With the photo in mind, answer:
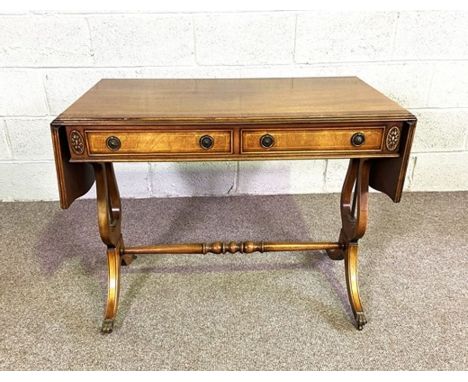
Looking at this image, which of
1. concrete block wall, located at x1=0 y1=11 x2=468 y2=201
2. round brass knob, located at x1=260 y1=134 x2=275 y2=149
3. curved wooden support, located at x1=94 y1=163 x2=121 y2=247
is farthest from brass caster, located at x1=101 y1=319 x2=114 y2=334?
concrete block wall, located at x1=0 y1=11 x2=468 y2=201

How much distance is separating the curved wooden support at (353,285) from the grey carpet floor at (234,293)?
0.15 feet

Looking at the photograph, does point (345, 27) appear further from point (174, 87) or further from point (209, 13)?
point (174, 87)

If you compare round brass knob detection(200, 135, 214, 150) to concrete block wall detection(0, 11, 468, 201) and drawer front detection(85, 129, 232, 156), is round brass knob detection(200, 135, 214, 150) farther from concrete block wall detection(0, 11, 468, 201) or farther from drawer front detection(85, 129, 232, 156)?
concrete block wall detection(0, 11, 468, 201)

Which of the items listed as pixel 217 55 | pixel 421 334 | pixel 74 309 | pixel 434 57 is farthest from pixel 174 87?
pixel 434 57

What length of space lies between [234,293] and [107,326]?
21.1 inches

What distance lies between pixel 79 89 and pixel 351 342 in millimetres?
1879

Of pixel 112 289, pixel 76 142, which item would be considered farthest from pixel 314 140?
pixel 112 289

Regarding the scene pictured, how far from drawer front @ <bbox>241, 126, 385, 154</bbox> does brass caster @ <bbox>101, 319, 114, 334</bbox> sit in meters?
0.84

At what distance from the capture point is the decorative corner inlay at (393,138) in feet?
4.42

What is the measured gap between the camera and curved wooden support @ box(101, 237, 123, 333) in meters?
1.59

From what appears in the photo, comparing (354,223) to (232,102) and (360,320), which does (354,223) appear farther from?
(232,102)

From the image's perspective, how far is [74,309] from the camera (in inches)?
66.5

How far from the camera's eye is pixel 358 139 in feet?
4.45

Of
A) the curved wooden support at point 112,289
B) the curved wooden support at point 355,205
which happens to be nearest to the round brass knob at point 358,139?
the curved wooden support at point 355,205
